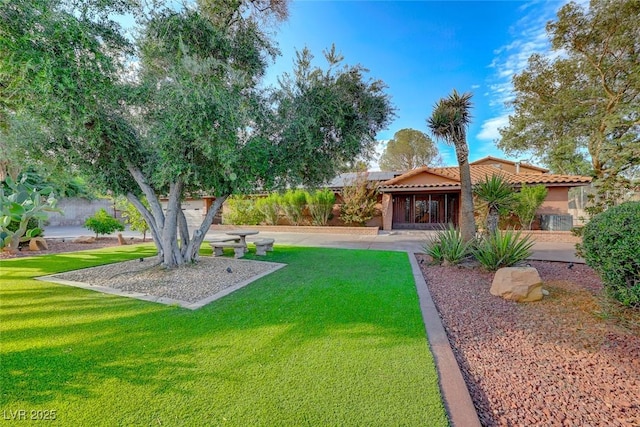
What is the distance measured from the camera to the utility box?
48.1 feet

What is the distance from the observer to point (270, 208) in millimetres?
20422

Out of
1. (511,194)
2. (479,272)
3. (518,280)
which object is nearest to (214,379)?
(518,280)

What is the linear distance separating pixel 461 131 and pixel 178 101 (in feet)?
25.3

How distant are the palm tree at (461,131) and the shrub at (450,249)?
37 cm

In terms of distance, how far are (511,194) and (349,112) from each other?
218 inches

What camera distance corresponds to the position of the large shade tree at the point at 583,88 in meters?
15.1

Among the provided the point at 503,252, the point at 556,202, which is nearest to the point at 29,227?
the point at 503,252

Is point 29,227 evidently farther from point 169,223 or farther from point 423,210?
point 423,210

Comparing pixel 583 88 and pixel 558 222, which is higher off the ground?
pixel 583 88

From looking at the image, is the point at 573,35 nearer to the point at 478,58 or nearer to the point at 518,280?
the point at 478,58

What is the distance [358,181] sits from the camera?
18.1m

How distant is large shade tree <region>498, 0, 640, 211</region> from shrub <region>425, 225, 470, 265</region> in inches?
450

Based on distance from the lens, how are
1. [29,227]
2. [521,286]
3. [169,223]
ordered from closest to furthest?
[521,286] < [169,223] < [29,227]

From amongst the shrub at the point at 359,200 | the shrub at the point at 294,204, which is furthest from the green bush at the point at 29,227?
the shrub at the point at 359,200
